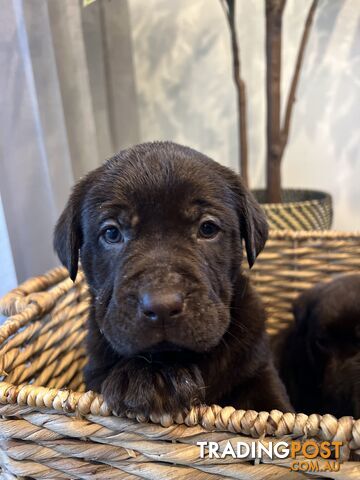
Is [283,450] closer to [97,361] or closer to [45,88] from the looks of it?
[97,361]

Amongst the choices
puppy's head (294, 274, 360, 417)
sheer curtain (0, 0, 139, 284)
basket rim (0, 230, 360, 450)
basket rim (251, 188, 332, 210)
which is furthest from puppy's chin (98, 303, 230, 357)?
basket rim (251, 188, 332, 210)

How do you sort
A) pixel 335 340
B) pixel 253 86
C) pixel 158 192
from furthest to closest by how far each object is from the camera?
pixel 253 86, pixel 335 340, pixel 158 192

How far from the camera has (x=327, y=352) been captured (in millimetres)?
1392

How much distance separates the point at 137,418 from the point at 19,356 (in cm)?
51

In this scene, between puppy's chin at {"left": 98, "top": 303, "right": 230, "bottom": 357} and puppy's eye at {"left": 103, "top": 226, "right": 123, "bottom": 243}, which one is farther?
puppy's eye at {"left": 103, "top": 226, "right": 123, "bottom": 243}

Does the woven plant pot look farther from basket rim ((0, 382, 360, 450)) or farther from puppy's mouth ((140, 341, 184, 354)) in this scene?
basket rim ((0, 382, 360, 450))

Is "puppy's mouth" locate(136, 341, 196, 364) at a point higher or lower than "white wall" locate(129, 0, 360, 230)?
lower

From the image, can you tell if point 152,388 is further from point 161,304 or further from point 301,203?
A: point 301,203

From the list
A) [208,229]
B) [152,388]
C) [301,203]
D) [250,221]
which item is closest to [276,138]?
[301,203]

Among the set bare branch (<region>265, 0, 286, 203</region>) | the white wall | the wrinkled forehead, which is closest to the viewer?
the wrinkled forehead

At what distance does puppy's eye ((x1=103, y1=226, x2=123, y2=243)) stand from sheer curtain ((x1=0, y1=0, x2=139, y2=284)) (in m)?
0.60

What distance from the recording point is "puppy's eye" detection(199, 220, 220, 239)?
1020 millimetres

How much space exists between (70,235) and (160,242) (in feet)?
0.94

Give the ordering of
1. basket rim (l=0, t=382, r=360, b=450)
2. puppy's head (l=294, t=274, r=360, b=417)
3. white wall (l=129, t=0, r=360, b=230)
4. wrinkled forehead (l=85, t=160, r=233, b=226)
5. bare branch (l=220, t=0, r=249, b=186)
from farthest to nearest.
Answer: white wall (l=129, t=0, r=360, b=230), bare branch (l=220, t=0, r=249, b=186), puppy's head (l=294, t=274, r=360, b=417), wrinkled forehead (l=85, t=160, r=233, b=226), basket rim (l=0, t=382, r=360, b=450)
